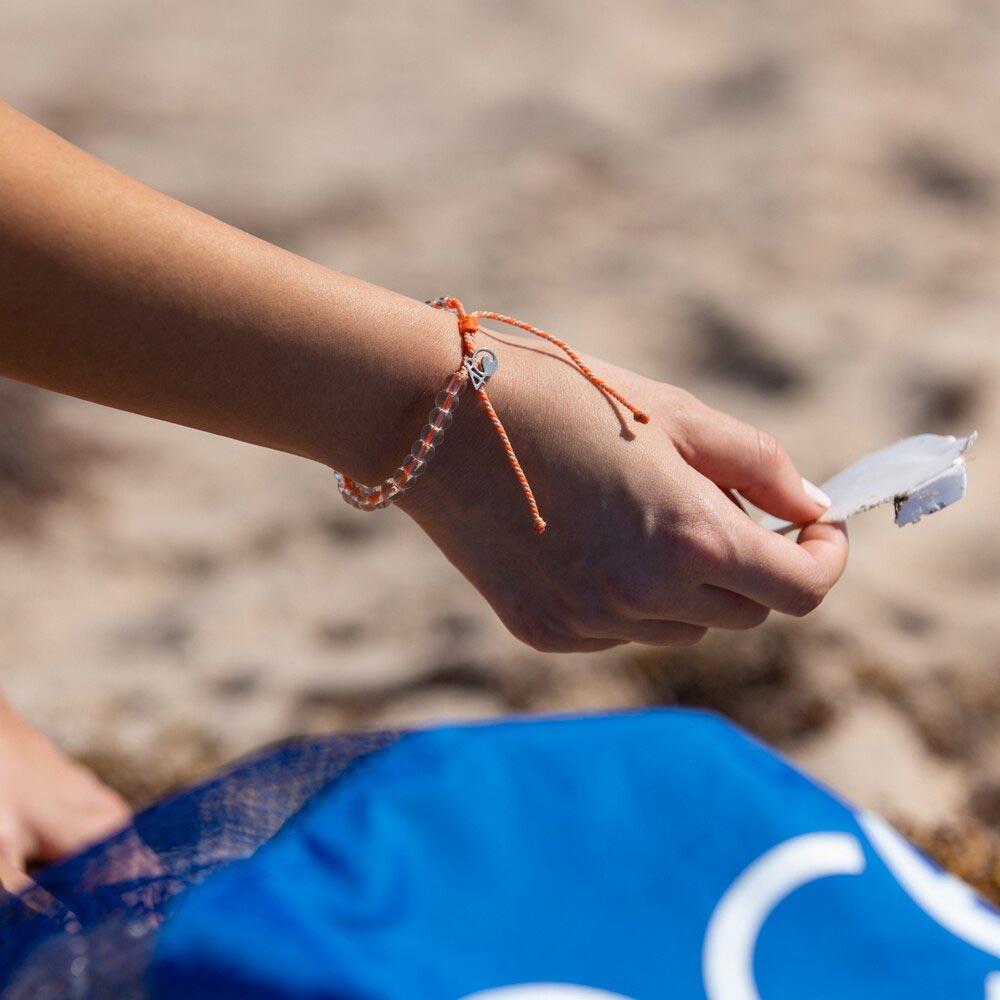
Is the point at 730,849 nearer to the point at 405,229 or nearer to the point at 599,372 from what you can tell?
the point at 599,372

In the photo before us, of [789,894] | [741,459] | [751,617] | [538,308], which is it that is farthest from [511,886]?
[538,308]

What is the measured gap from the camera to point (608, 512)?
3.15ft

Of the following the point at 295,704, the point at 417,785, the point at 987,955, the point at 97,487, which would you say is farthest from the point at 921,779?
the point at 97,487

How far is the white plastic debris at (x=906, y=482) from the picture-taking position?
0.97m

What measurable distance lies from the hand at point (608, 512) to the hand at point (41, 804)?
598 millimetres

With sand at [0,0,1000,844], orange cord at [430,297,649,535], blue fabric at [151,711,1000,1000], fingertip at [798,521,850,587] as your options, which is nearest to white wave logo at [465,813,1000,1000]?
blue fabric at [151,711,1000,1000]

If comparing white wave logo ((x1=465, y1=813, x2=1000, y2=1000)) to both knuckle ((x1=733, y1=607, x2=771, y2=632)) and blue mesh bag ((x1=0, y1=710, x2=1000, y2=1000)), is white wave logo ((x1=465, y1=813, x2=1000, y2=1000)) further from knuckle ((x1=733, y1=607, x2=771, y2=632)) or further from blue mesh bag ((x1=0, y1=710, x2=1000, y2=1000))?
knuckle ((x1=733, y1=607, x2=771, y2=632))

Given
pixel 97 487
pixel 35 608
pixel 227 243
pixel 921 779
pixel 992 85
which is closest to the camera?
pixel 227 243

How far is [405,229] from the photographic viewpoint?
2268 mm

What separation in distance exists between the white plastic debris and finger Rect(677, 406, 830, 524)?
4cm

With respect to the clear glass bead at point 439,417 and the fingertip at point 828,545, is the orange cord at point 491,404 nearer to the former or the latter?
the clear glass bead at point 439,417

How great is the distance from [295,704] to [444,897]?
52 cm

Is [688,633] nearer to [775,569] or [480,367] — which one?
[775,569]

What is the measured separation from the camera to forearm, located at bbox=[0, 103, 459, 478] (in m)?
0.81
